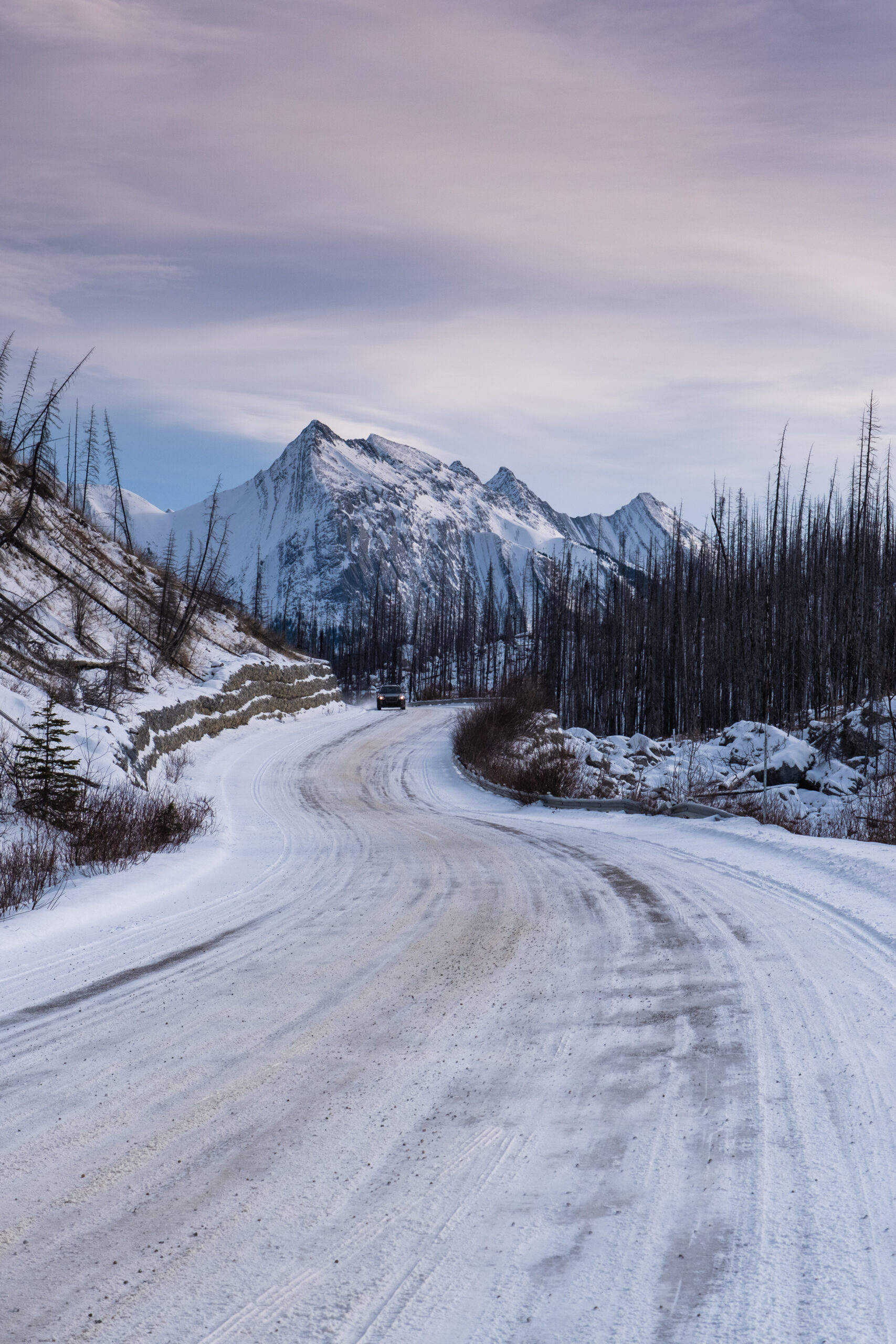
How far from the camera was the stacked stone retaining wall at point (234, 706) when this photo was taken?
70.7 feet

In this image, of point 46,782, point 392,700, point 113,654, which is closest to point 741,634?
point 392,700

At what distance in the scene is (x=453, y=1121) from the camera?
153 inches

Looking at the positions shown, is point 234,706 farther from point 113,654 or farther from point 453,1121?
point 453,1121

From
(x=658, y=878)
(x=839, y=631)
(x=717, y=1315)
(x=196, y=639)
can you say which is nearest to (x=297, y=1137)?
(x=717, y=1315)

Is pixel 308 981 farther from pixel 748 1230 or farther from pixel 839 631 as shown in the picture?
pixel 839 631

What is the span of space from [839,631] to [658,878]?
31394mm

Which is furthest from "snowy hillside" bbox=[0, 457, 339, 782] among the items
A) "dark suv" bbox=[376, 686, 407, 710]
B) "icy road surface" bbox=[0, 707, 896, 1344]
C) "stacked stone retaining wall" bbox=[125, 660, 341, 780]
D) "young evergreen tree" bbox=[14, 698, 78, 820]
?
"icy road surface" bbox=[0, 707, 896, 1344]

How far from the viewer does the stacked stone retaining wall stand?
70.7ft

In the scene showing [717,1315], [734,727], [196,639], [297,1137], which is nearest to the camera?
[717,1315]

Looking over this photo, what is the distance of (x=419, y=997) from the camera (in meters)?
5.67

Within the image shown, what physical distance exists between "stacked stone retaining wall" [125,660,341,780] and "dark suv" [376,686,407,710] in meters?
2.53

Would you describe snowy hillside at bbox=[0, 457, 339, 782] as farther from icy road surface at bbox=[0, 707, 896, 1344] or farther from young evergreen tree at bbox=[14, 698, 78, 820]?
icy road surface at bbox=[0, 707, 896, 1344]

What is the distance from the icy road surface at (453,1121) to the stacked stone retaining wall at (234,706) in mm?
11321

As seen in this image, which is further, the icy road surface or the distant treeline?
the distant treeline
